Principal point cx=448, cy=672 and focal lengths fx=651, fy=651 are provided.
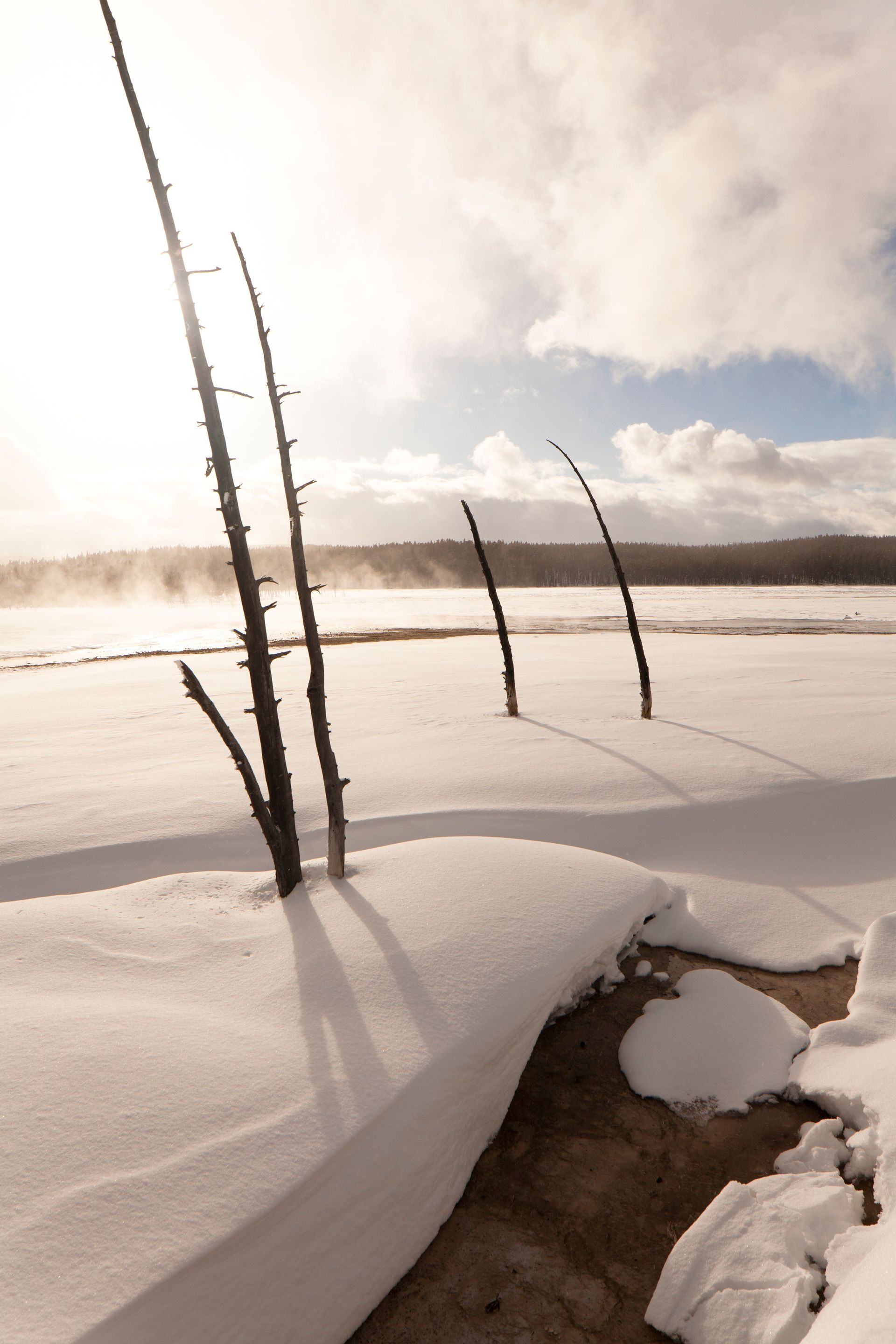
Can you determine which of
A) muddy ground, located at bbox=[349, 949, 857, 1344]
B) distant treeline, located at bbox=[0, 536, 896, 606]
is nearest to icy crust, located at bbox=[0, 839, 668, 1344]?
muddy ground, located at bbox=[349, 949, 857, 1344]

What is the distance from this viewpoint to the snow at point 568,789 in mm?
5105

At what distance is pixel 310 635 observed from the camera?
15.8 ft

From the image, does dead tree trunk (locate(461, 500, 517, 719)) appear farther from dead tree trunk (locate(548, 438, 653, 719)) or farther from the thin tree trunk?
the thin tree trunk

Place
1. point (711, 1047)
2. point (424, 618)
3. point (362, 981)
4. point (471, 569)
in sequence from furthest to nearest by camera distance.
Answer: point (471, 569) → point (424, 618) → point (711, 1047) → point (362, 981)

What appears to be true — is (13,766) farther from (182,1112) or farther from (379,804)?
(182,1112)

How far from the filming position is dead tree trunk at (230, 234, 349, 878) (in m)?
4.62

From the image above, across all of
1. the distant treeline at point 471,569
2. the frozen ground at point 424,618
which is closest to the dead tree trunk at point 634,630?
the frozen ground at point 424,618

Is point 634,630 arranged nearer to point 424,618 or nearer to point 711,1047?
point 711,1047

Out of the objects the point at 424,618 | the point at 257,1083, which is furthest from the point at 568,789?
the point at 424,618

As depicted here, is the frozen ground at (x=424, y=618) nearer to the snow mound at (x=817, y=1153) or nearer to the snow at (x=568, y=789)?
the snow at (x=568, y=789)

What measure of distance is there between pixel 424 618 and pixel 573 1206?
31432mm

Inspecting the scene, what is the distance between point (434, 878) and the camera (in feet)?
14.1

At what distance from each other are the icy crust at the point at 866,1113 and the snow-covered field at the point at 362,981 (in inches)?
0.6

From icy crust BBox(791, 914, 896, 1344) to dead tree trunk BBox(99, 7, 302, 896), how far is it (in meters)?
3.25
